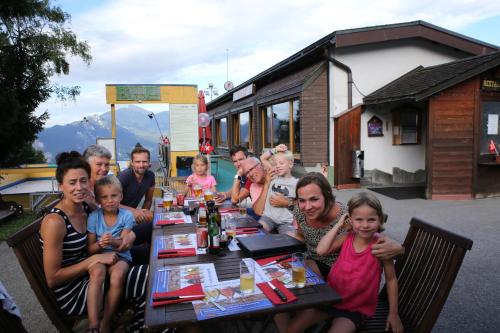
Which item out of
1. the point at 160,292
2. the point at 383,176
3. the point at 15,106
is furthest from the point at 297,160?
the point at 160,292

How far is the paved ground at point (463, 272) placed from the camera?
3.05 metres

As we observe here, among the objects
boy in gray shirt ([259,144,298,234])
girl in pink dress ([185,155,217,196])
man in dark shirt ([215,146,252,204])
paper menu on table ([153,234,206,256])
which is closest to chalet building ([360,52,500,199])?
man in dark shirt ([215,146,252,204])

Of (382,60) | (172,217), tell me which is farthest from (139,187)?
(382,60)

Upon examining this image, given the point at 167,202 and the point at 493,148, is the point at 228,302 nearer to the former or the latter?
the point at 167,202

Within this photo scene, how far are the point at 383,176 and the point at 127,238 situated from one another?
8.38 meters

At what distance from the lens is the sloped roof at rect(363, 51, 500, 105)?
7.50m

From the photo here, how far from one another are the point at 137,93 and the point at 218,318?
1006cm

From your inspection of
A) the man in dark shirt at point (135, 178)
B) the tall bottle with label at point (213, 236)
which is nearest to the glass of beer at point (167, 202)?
the man in dark shirt at point (135, 178)

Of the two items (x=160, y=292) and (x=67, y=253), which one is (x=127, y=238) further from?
(x=160, y=292)

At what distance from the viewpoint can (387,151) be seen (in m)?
9.71

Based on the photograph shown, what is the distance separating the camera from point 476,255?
177 inches

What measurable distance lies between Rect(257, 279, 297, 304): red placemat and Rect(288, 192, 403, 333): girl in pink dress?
40cm

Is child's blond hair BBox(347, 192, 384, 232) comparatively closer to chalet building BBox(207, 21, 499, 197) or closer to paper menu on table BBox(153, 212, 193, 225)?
paper menu on table BBox(153, 212, 193, 225)

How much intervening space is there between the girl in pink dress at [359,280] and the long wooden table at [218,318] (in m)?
0.25
